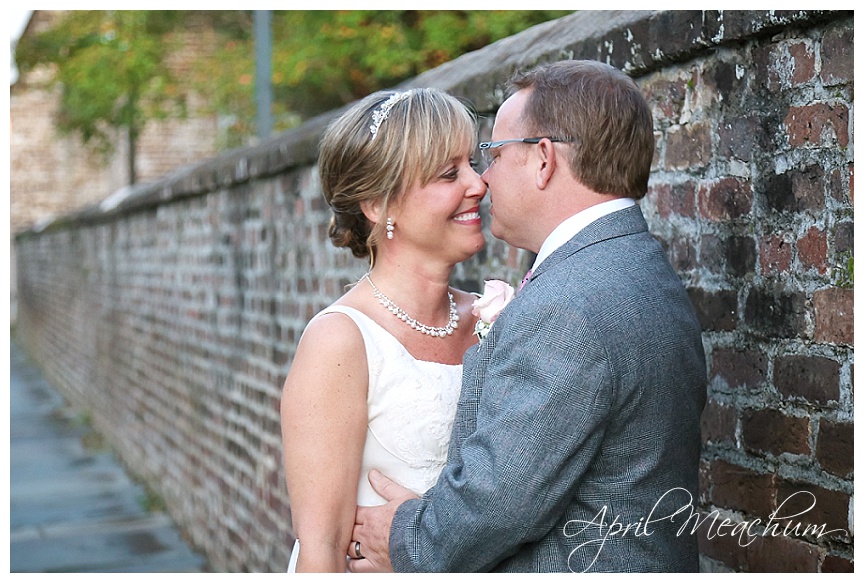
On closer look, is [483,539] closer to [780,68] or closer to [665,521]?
[665,521]

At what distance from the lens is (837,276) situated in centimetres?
204

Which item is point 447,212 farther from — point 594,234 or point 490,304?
point 594,234

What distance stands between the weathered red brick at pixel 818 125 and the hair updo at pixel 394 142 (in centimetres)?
74

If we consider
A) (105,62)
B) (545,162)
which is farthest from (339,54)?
(545,162)

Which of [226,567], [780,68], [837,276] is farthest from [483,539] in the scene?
[226,567]

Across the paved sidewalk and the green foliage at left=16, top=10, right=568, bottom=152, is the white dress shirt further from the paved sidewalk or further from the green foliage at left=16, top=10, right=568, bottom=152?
the green foliage at left=16, top=10, right=568, bottom=152

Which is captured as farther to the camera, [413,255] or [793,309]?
[413,255]

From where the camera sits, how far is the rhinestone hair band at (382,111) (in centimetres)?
241

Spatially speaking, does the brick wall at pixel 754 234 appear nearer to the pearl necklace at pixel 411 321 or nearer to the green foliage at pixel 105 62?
the pearl necklace at pixel 411 321

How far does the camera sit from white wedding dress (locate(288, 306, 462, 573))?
2.39 meters

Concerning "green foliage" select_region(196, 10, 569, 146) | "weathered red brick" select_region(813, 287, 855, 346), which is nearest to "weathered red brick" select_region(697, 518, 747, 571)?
"weathered red brick" select_region(813, 287, 855, 346)

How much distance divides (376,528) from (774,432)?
0.88 m
